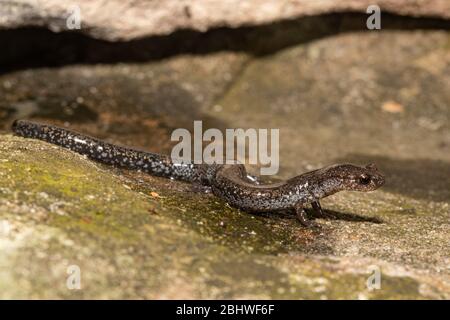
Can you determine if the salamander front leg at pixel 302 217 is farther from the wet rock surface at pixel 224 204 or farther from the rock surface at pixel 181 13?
the rock surface at pixel 181 13

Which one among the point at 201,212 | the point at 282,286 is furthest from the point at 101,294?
the point at 201,212

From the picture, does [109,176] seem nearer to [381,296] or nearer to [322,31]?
[381,296]

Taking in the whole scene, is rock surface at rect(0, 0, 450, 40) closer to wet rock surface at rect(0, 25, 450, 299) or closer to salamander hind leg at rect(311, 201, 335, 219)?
wet rock surface at rect(0, 25, 450, 299)

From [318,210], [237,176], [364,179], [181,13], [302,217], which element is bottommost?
[302,217]

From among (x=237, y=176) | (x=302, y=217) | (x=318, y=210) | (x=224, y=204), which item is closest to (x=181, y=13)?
(x=237, y=176)

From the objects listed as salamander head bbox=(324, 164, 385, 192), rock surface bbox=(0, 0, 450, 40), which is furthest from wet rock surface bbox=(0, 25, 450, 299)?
rock surface bbox=(0, 0, 450, 40)

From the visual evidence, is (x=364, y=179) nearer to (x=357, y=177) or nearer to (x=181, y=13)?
(x=357, y=177)

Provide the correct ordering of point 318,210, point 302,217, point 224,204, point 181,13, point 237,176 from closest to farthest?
point 302,217 → point 224,204 → point 318,210 → point 237,176 → point 181,13
